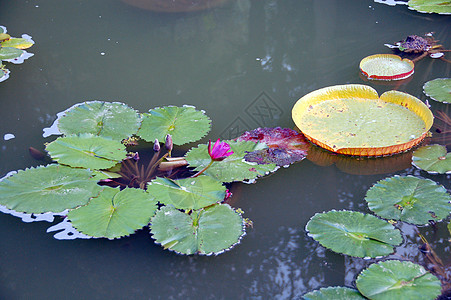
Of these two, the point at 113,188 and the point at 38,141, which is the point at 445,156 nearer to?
the point at 113,188

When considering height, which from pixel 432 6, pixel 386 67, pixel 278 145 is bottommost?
pixel 278 145

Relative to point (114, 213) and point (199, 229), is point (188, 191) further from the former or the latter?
point (114, 213)

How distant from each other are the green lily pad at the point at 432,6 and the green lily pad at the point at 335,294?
11.5 feet

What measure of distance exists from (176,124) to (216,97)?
23.5 inches

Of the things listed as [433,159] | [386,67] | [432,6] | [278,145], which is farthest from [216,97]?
[432,6]

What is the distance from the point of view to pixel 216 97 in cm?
346

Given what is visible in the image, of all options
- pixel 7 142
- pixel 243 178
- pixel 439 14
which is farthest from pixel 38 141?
pixel 439 14

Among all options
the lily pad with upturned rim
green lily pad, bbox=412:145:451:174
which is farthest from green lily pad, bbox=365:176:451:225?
the lily pad with upturned rim

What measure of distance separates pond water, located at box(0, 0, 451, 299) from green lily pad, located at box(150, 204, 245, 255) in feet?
0.41

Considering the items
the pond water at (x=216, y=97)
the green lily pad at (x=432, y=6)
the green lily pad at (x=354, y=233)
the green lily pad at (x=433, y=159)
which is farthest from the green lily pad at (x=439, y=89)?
the green lily pad at (x=354, y=233)

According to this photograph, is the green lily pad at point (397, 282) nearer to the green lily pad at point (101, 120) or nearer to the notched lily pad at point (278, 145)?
the notched lily pad at point (278, 145)

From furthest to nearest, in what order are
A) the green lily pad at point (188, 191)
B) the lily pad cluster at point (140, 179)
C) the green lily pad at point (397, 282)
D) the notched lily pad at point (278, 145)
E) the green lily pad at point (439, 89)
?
the green lily pad at point (439, 89)
the notched lily pad at point (278, 145)
the green lily pad at point (188, 191)
the lily pad cluster at point (140, 179)
the green lily pad at point (397, 282)

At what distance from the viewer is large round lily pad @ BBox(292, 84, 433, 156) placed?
9.14ft

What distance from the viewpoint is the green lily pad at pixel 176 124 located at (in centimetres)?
288
